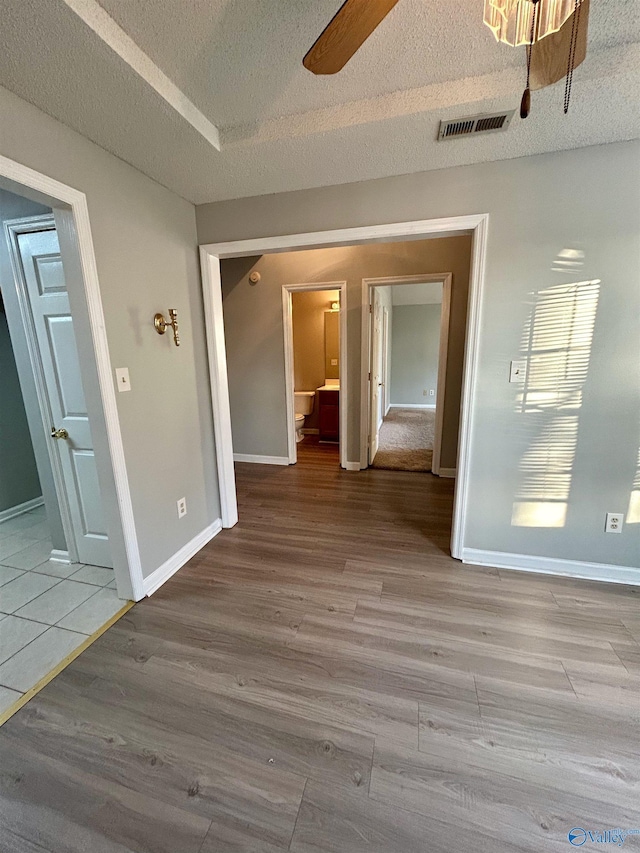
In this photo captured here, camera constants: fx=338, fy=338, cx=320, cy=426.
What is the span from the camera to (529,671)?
4.91 feet

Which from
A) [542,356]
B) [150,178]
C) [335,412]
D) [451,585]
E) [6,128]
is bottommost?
[451,585]

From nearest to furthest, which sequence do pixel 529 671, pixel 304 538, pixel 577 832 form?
1. pixel 577 832
2. pixel 529 671
3. pixel 304 538

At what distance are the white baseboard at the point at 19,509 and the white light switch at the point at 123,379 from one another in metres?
2.26

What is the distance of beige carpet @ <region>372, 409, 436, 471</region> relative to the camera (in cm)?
420

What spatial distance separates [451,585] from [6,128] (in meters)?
3.01

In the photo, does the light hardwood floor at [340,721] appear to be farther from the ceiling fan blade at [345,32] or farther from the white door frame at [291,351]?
the ceiling fan blade at [345,32]

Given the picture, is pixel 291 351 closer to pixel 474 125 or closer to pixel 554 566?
pixel 474 125

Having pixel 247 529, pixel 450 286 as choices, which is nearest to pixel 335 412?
pixel 450 286

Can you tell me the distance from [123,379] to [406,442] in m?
4.11

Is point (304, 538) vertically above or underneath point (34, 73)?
underneath

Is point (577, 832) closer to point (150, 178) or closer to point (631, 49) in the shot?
point (631, 49)

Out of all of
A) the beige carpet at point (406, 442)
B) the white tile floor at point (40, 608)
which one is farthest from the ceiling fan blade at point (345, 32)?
the beige carpet at point (406, 442)

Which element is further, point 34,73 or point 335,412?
point 335,412

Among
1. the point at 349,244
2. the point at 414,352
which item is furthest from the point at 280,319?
the point at 414,352
